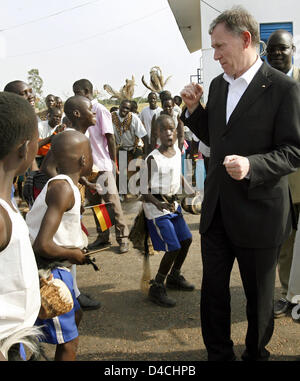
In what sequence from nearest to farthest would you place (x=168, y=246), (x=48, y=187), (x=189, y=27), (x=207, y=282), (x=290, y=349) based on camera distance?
1. (x=48, y=187)
2. (x=207, y=282)
3. (x=290, y=349)
4. (x=168, y=246)
5. (x=189, y=27)

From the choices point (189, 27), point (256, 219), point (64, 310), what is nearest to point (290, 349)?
point (256, 219)

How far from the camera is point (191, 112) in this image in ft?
8.63

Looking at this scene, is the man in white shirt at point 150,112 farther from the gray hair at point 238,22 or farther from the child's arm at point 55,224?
the child's arm at point 55,224

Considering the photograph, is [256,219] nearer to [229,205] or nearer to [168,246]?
[229,205]

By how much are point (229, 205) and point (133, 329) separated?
1.47m

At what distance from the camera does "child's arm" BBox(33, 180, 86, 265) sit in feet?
6.97

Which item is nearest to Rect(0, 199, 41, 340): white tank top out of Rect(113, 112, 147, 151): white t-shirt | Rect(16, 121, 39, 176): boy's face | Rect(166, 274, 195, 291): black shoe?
Rect(16, 121, 39, 176): boy's face

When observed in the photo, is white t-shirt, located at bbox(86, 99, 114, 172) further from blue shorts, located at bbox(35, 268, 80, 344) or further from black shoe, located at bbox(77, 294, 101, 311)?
blue shorts, located at bbox(35, 268, 80, 344)

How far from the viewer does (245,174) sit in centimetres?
207

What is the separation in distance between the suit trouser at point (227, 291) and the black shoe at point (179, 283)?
4.51 ft

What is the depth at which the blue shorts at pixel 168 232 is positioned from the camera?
363 centimetres

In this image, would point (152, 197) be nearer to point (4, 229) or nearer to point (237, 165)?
point (237, 165)

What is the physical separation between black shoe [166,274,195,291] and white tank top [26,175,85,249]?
180cm

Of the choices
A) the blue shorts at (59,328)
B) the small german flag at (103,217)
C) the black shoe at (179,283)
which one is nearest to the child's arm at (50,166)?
the small german flag at (103,217)
